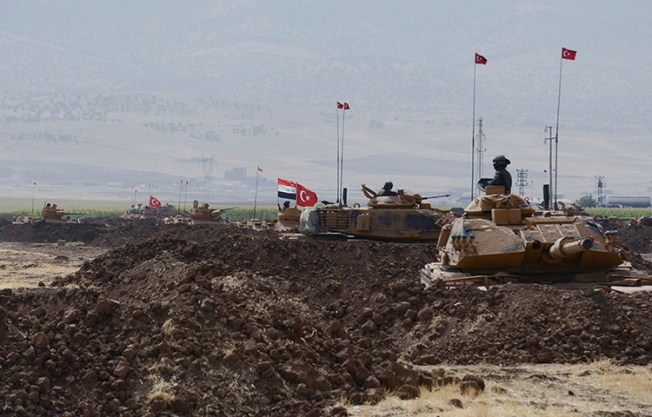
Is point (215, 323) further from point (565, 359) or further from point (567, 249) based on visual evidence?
point (567, 249)

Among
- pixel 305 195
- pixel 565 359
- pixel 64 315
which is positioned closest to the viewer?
pixel 64 315

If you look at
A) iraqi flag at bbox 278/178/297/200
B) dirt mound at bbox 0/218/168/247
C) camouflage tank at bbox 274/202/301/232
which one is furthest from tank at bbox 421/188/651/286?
dirt mound at bbox 0/218/168/247

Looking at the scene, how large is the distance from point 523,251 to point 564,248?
935 millimetres

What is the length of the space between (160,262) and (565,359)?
9.72 metres

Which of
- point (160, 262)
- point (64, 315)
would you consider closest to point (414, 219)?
point (160, 262)

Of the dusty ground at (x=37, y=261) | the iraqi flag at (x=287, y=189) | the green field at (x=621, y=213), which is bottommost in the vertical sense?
the dusty ground at (x=37, y=261)

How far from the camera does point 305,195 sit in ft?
171

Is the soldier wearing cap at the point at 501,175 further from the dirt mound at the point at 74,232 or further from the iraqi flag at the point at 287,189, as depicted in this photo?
the dirt mound at the point at 74,232

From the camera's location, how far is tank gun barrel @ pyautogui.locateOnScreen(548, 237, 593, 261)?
22.5 m

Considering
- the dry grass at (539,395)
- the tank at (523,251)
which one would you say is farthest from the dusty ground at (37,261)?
the dry grass at (539,395)

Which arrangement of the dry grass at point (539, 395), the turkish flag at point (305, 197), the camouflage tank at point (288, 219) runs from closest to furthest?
the dry grass at point (539, 395)
the camouflage tank at point (288, 219)
the turkish flag at point (305, 197)

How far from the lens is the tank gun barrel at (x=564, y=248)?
884 inches

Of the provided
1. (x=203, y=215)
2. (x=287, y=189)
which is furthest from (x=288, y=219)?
(x=203, y=215)

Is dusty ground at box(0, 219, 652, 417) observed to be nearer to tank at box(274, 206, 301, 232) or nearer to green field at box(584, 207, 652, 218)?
tank at box(274, 206, 301, 232)
